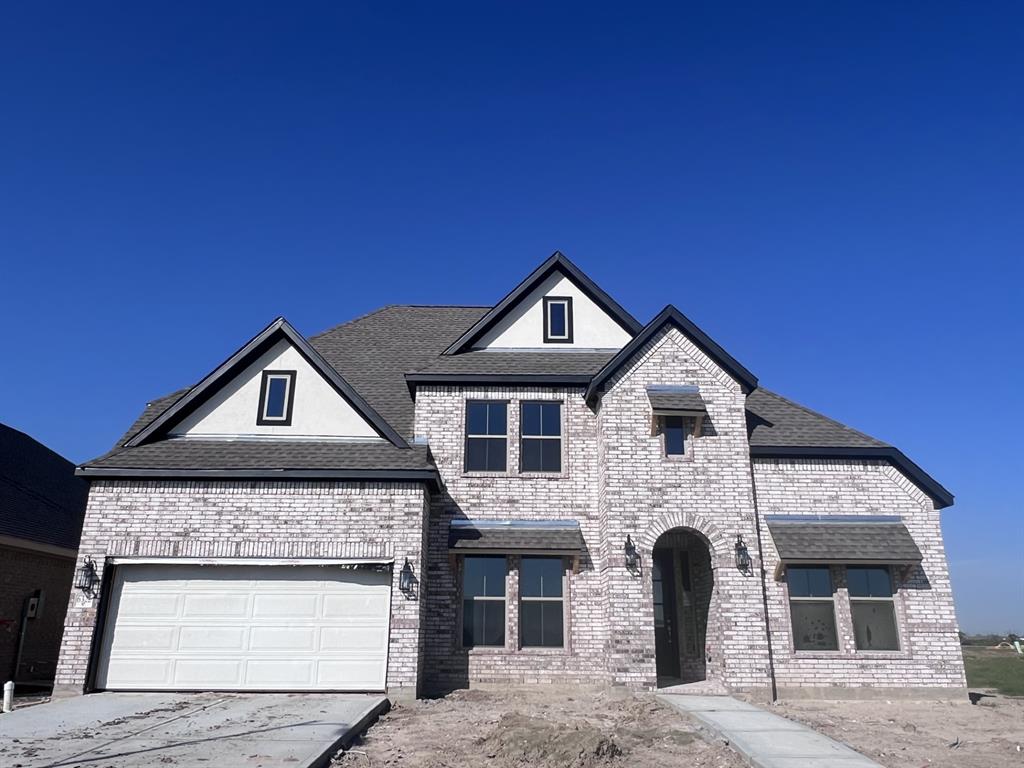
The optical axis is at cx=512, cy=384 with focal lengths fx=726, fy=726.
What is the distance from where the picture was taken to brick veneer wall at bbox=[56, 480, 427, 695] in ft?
43.3

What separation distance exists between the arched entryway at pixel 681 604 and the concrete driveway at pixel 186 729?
6.58 meters

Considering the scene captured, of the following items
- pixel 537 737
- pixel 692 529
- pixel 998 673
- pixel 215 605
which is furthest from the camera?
pixel 998 673

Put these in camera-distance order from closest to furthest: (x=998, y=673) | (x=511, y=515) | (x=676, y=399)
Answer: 1. (x=676, y=399)
2. (x=511, y=515)
3. (x=998, y=673)

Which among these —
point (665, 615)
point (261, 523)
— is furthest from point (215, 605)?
point (665, 615)

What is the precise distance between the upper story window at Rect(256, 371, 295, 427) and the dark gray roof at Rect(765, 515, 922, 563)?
10.1 metres

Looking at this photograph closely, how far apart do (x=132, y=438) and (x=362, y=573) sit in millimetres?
5619

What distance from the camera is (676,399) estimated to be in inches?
583

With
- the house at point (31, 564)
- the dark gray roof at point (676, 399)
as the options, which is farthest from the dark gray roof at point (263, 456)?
the house at point (31, 564)

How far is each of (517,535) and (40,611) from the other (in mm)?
12685

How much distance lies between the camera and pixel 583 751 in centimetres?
820

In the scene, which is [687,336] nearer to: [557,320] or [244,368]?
[557,320]

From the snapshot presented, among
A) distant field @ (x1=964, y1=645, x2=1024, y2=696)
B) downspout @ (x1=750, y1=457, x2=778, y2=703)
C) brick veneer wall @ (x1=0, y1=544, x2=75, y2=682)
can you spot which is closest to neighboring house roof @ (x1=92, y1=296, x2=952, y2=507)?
downspout @ (x1=750, y1=457, x2=778, y2=703)

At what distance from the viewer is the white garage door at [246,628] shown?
12812mm

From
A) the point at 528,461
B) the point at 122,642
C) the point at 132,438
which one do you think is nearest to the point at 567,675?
the point at 528,461
